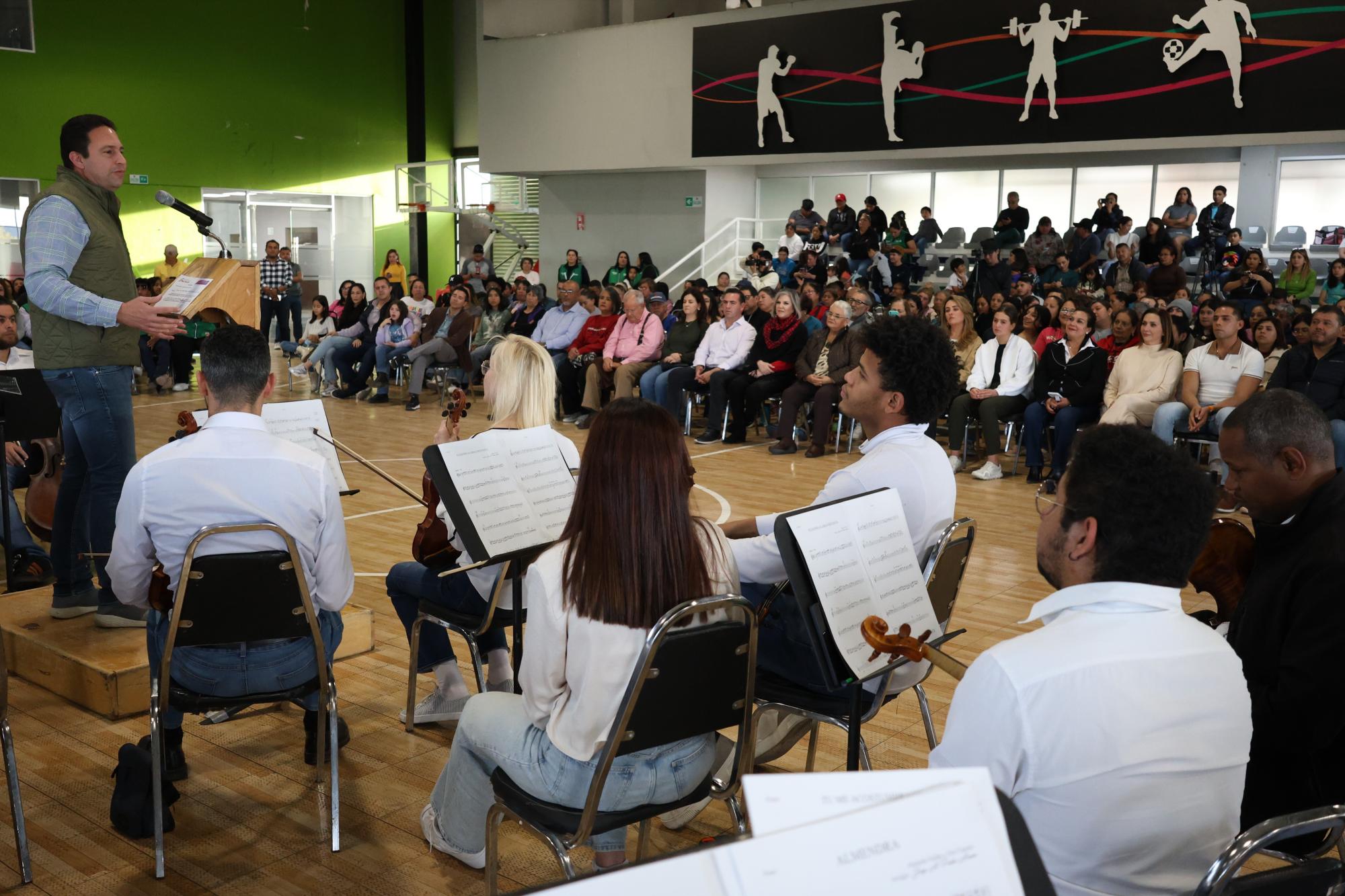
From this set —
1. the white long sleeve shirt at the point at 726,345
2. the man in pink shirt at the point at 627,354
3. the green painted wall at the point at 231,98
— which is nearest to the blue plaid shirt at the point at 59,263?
the white long sleeve shirt at the point at 726,345

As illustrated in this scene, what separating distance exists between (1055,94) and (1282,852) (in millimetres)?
11970

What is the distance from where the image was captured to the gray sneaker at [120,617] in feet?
12.0

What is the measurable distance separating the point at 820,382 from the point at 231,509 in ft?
20.9

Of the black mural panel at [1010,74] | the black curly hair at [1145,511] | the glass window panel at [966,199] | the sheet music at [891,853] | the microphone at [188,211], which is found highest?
the black mural panel at [1010,74]

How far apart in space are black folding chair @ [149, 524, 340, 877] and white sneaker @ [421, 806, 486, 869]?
0.74ft

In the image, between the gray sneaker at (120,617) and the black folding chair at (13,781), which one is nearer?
the black folding chair at (13,781)

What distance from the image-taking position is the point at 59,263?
3346mm

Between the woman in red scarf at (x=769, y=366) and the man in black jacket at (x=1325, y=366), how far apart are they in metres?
3.61

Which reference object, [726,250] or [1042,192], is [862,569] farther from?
[726,250]

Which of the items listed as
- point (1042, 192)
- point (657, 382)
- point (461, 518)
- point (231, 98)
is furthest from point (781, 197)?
point (461, 518)

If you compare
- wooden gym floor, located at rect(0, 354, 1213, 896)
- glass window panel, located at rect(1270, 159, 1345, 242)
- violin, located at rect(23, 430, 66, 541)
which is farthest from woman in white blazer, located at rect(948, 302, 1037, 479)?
glass window panel, located at rect(1270, 159, 1345, 242)

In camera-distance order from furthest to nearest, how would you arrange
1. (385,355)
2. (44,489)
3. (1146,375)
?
(385,355), (1146,375), (44,489)

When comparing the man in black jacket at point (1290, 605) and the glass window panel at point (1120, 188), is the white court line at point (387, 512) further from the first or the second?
the glass window panel at point (1120, 188)

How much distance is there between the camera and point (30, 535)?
489cm
